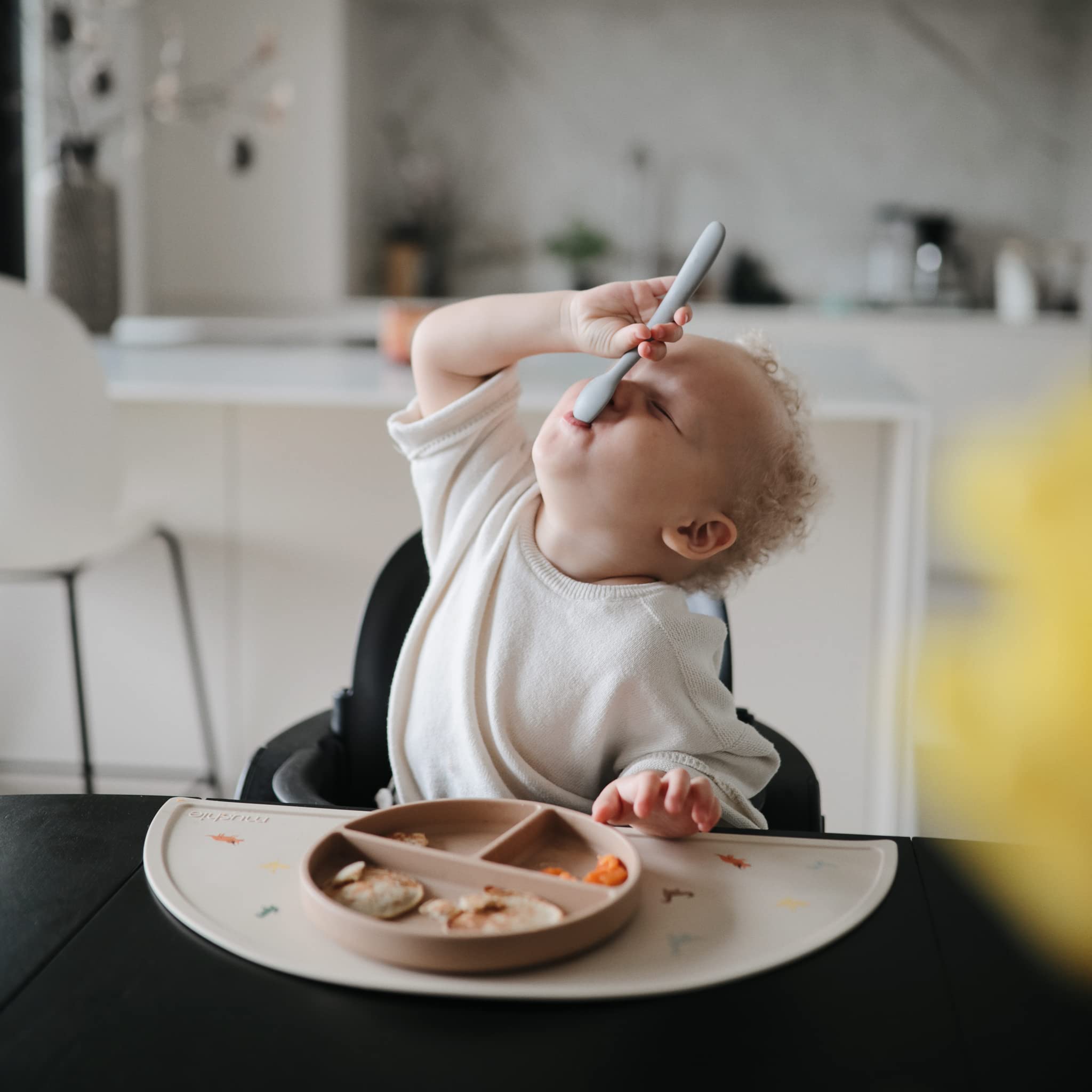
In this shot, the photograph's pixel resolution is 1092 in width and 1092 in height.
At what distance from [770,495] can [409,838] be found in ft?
1.37

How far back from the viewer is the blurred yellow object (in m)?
0.23

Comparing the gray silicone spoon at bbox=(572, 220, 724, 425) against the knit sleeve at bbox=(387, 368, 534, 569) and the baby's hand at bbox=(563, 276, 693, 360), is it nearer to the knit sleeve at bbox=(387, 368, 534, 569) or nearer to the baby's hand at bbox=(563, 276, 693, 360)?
the baby's hand at bbox=(563, 276, 693, 360)

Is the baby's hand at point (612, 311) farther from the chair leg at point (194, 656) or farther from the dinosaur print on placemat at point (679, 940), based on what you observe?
the chair leg at point (194, 656)

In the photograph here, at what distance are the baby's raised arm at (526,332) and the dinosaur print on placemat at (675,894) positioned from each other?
334 mm

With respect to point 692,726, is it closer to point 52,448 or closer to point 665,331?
point 665,331

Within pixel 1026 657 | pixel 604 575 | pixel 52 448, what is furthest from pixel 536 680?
pixel 52 448

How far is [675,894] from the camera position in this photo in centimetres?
61

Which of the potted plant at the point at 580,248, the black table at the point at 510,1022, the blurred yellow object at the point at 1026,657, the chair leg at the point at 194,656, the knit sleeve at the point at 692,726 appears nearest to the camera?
the blurred yellow object at the point at 1026,657

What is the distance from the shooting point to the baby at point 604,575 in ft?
2.90

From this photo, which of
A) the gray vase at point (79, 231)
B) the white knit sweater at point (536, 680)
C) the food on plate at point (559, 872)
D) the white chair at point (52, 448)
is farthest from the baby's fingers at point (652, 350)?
the gray vase at point (79, 231)

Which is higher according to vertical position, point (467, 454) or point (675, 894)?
point (467, 454)

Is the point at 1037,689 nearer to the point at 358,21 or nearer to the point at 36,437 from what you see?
the point at 36,437

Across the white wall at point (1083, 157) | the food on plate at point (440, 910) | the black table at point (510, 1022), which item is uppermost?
the white wall at point (1083, 157)

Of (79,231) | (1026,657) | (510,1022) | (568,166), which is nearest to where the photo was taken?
(1026,657)
